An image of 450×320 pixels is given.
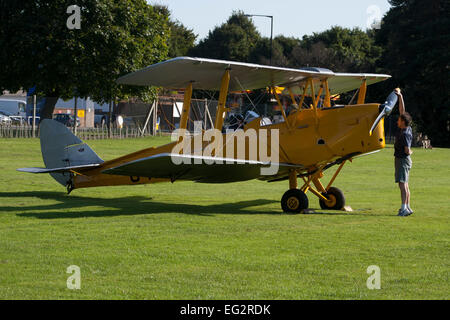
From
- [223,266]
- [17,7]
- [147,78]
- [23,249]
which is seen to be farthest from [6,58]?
[223,266]

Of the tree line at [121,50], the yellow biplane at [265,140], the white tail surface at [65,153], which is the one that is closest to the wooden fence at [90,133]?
the tree line at [121,50]

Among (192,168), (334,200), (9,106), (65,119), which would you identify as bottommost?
(334,200)

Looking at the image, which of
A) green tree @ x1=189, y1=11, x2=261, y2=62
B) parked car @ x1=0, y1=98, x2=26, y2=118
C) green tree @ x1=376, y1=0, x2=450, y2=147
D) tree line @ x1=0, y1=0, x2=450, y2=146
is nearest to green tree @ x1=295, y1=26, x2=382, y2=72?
green tree @ x1=189, y1=11, x2=261, y2=62

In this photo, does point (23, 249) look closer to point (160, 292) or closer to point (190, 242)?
point (190, 242)

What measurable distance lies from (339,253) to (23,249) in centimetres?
408

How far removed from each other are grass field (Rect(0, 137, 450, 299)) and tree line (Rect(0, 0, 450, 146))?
14.4 meters

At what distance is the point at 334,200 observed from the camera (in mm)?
12914

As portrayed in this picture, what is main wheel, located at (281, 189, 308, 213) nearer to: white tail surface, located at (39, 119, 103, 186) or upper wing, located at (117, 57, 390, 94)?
upper wing, located at (117, 57, 390, 94)

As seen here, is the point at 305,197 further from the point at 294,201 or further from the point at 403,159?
the point at 403,159

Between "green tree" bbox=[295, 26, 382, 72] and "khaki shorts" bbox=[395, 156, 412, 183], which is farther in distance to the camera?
"green tree" bbox=[295, 26, 382, 72]

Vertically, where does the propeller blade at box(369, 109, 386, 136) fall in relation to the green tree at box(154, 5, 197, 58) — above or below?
below

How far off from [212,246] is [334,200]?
17.0 feet

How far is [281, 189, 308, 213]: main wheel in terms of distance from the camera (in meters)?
12.0

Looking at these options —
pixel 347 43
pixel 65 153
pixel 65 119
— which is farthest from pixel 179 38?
pixel 65 153
